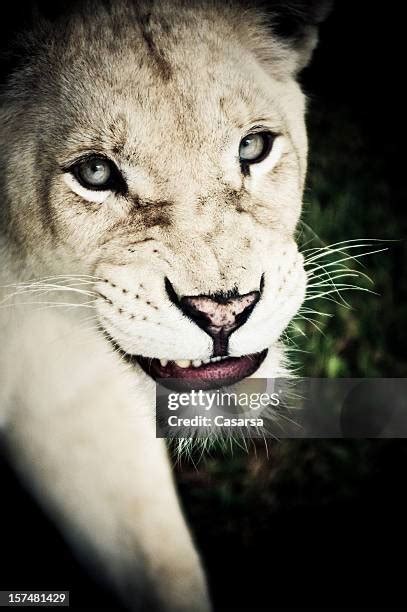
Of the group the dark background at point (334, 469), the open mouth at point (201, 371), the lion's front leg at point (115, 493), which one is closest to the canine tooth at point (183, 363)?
the open mouth at point (201, 371)

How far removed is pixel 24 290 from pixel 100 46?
36 cm

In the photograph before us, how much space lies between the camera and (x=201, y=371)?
95cm

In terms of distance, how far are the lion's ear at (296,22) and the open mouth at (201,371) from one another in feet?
1.54

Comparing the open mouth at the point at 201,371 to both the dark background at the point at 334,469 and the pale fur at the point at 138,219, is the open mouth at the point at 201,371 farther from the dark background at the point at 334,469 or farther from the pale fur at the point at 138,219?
the dark background at the point at 334,469

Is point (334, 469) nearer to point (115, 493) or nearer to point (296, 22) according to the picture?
point (115, 493)

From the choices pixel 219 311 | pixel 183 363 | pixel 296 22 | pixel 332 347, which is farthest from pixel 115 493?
pixel 296 22

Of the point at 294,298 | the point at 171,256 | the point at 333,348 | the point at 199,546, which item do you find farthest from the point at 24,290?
the point at 333,348

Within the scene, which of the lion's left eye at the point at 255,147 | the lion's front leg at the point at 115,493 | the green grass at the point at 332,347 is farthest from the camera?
the green grass at the point at 332,347

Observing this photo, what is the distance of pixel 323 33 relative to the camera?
143 cm

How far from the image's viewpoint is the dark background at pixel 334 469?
110cm

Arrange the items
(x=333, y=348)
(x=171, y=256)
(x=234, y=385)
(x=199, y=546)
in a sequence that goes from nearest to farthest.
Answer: (x=171, y=256), (x=234, y=385), (x=199, y=546), (x=333, y=348)

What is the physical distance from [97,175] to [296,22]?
16.3 inches

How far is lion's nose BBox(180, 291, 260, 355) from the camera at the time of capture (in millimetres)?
820

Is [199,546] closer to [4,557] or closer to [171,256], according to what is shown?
[4,557]
